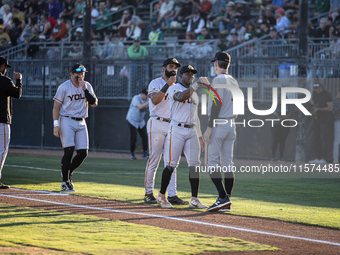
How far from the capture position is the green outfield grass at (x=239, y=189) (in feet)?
24.9

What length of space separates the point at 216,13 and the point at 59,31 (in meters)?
7.40

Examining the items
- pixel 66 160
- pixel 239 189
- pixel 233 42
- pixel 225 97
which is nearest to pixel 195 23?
pixel 233 42

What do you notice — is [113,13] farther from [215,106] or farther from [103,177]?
[215,106]

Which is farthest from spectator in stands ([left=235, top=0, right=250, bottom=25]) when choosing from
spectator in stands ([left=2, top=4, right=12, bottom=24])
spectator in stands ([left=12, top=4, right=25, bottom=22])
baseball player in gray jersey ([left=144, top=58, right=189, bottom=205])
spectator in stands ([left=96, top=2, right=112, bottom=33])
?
baseball player in gray jersey ([left=144, top=58, right=189, bottom=205])

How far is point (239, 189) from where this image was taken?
1049cm

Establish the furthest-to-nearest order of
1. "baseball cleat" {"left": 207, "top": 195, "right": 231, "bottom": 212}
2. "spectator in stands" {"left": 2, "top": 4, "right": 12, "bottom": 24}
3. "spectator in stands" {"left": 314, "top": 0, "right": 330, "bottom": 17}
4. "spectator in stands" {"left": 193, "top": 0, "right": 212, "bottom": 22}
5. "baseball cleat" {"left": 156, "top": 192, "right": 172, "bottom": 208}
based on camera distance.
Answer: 1. "spectator in stands" {"left": 2, "top": 4, "right": 12, "bottom": 24}
2. "spectator in stands" {"left": 193, "top": 0, "right": 212, "bottom": 22}
3. "spectator in stands" {"left": 314, "top": 0, "right": 330, "bottom": 17}
4. "baseball cleat" {"left": 156, "top": 192, "right": 172, "bottom": 208}
5. "baseball cleat" {"left": 207, "top": 195, "right": 231, "bottom": 212}

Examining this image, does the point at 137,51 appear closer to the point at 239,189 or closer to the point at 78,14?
the point at 78,14

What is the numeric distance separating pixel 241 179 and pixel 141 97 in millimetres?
5331

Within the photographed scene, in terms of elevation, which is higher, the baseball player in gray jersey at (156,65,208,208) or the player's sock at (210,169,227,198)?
the baseball player in gray jersey at (156,65,208,208)

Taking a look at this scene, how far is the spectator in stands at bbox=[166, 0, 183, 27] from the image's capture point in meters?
23.0

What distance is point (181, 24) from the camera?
74.3 feet

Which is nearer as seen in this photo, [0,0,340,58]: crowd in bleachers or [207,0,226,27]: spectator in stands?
[0,0,340,58]: crowd in bleachers

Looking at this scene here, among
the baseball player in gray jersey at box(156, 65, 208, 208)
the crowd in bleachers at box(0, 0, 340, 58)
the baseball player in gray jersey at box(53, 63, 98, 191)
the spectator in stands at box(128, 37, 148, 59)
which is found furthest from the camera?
the crowd in bleachers at box(0, 0, 340, 58)

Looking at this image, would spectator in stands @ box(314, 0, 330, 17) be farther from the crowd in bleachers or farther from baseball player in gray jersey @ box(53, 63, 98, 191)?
baseball player in gray jersey @ box(53, 63, 98, 191)
